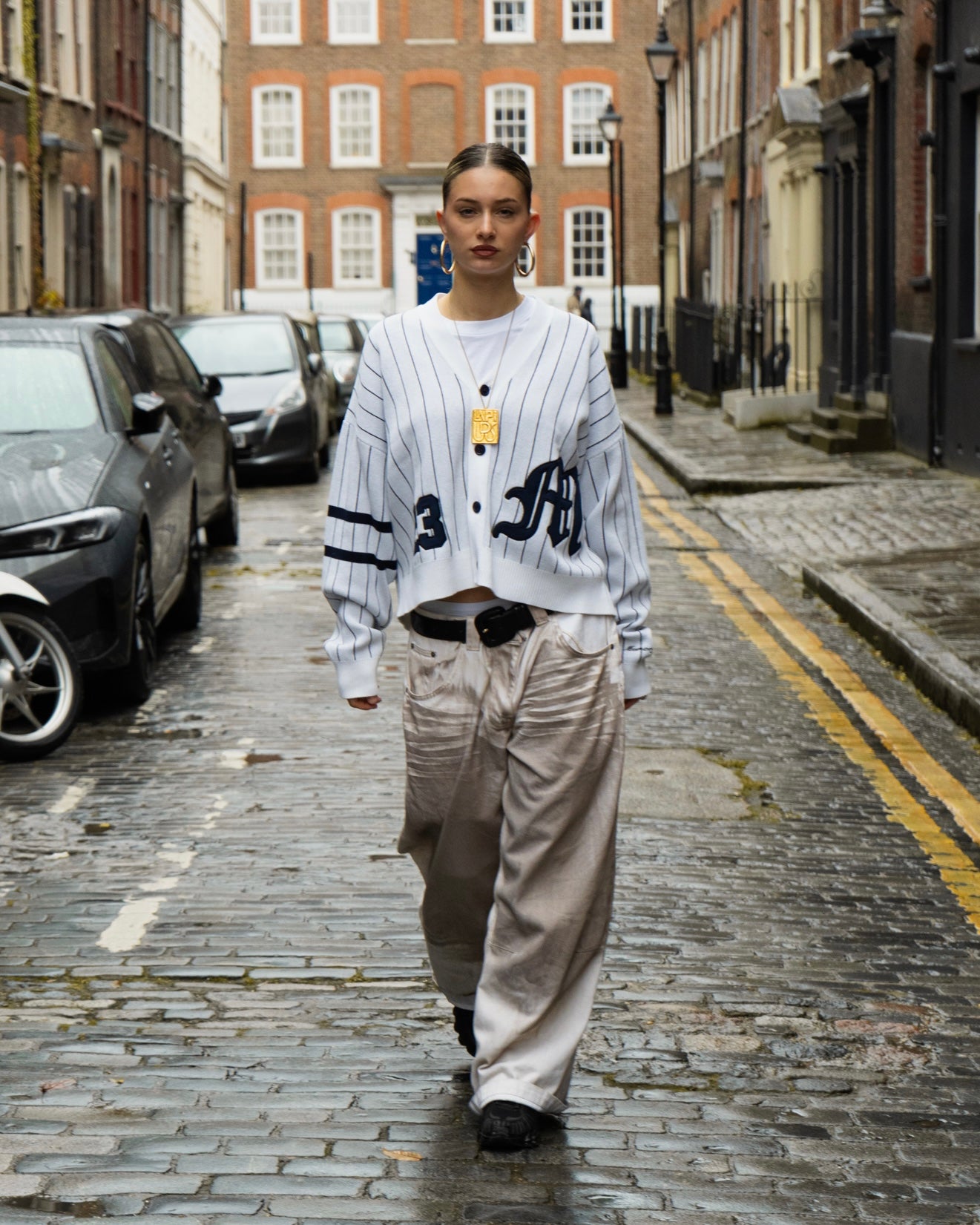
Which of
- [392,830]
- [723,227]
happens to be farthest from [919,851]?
[723,227]

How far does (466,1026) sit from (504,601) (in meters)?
0.96

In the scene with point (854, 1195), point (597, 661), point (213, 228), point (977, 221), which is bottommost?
point (854, 1195)

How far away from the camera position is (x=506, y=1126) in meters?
3.90

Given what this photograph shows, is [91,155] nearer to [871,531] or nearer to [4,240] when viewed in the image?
[4,240]

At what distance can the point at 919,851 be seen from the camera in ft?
21.2

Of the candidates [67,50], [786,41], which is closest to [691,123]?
[786,41]

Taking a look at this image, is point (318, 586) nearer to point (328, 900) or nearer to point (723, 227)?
point (328, 900)

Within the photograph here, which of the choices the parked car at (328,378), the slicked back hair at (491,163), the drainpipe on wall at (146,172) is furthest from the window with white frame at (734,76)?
the slicked back hair at (491,163)

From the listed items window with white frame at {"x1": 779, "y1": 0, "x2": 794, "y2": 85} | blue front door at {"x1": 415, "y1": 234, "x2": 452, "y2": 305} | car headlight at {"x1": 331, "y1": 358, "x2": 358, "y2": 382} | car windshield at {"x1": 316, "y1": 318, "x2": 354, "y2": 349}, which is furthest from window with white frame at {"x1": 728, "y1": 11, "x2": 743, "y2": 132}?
blue front door at {"x1": 415, "y1": 234, "x2": 452, "y2": 305}

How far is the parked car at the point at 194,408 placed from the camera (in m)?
11.8

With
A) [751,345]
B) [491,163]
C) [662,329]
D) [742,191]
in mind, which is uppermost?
[742,191]

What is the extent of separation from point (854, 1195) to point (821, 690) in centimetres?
568

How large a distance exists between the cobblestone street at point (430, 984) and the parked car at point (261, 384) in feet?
34.2

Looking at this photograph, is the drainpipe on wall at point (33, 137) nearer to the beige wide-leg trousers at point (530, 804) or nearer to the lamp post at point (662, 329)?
the lamp post at point (662, 329)
